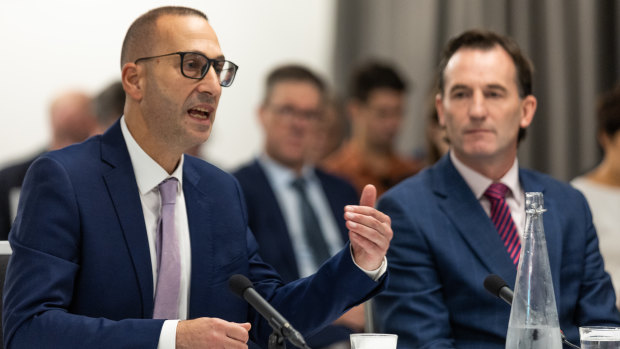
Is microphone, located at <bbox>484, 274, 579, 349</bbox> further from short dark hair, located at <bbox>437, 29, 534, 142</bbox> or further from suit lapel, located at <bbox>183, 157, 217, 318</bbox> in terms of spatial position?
short dark hair, located at <bbox>437, 29, 534, 142</bbox>

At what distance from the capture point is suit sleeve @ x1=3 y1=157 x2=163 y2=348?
146 centimetres

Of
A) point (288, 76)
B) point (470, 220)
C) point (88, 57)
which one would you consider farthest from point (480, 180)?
point (88, 57)

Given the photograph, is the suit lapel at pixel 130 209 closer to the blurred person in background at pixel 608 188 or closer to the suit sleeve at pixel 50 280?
the suit sleeve at pixel 50 280

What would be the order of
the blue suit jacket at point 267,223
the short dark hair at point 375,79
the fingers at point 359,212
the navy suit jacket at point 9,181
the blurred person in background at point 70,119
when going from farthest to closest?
the short dark hair at point 375,79 < the blurred person in background at point 70,119 < the navy suit jacket at point 9,181 < the blue suit jacket at point 267,223 < the fingers at point 359,212

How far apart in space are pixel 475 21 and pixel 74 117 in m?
2.34

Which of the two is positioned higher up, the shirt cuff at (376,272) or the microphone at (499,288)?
the shirt cuff at (376,272)

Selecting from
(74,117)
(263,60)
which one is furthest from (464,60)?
(263,60)

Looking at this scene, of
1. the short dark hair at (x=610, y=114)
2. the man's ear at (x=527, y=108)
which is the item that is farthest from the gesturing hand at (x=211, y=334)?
the short dark hair at (x=610, y=114)

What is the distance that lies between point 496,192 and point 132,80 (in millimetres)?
958

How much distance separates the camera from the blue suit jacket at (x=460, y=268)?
1914 millimetres

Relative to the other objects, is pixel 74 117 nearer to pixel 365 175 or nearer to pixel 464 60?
pixel 365 175

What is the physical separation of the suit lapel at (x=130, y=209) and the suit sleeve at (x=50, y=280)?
0.10 m

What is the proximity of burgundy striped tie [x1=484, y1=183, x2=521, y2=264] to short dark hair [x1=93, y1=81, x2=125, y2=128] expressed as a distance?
177 cm

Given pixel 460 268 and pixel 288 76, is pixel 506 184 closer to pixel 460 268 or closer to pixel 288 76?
pixel 460 268
